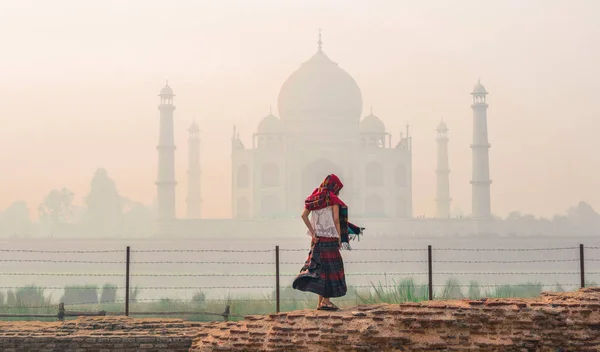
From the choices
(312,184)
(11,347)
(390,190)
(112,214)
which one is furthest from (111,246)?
(11,347)

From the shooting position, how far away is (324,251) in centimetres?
648

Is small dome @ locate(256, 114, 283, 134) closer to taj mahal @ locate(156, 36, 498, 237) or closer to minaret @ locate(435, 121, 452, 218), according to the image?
taj mahal @ locate(156, 36, 498, 237)

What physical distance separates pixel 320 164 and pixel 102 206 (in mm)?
14999

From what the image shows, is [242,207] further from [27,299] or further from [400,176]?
[27,299]

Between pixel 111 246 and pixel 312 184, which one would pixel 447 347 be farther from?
pixel 312 184

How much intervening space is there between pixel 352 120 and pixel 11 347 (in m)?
33.3

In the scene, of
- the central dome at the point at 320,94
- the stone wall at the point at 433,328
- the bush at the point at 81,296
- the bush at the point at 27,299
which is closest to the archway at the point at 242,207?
the central dome at the point at 320,94

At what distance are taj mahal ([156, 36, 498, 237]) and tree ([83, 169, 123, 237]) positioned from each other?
11511mm

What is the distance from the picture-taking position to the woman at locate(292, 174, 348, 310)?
21.2ft

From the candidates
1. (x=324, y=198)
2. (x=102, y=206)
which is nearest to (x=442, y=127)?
(x=102, y=206)

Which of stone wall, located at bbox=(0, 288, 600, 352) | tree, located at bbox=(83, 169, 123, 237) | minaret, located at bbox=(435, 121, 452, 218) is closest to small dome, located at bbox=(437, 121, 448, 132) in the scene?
minaret, located at bbox=(435, 121, 452, 218)

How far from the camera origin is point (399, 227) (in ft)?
119

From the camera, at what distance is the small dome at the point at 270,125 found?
129 ft

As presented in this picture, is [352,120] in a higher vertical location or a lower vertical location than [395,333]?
higher
